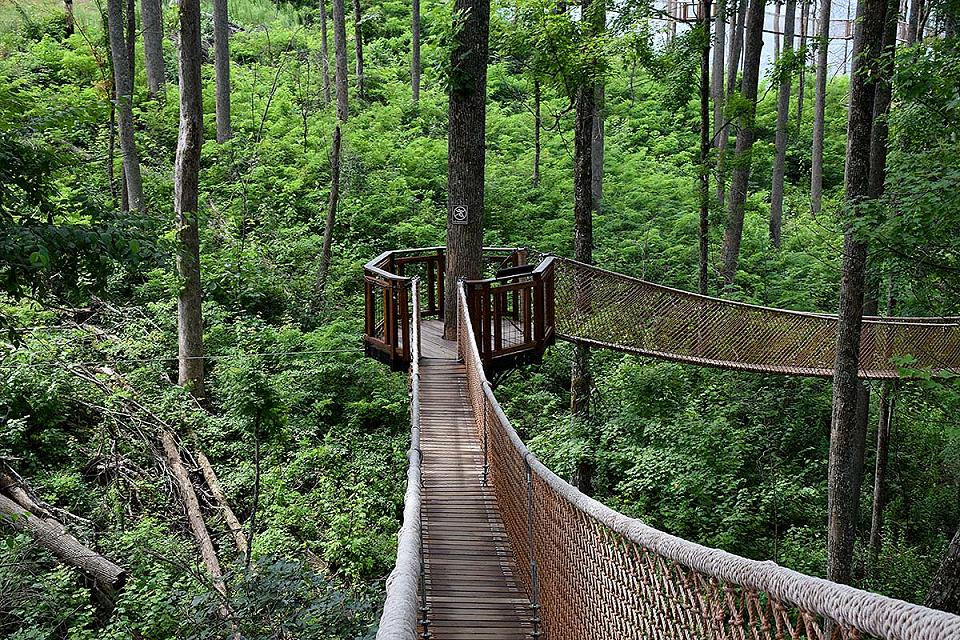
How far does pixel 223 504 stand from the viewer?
8125 millimetres

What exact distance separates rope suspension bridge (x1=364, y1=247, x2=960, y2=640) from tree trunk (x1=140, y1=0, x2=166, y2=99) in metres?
8.51

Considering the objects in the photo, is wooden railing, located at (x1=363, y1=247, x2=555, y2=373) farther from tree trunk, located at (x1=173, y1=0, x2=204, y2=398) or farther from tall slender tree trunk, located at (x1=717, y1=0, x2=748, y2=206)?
tall slender tree trunk, located at (x1=717, y1=0, x2=748, y2=206)

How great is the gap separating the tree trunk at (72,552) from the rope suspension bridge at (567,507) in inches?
125

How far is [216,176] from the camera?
15.5m

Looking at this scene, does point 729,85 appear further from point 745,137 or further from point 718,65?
point 718,65

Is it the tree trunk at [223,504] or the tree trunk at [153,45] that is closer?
the tree trunk at [223,504]

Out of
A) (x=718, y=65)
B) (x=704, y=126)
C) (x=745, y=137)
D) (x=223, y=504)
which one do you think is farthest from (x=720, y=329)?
(x=718, y=65)

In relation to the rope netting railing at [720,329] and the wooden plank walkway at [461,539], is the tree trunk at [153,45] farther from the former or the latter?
the wooden plank walkway at [461,539]

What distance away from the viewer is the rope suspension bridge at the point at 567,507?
5.62 ft

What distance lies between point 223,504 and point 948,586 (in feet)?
21.7

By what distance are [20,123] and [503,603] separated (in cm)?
519

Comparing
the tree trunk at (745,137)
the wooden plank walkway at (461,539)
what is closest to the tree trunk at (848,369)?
the wooden plank walkway at (461,539)

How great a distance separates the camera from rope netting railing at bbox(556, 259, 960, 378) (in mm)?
9180

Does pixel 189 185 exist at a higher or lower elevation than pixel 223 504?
higher
